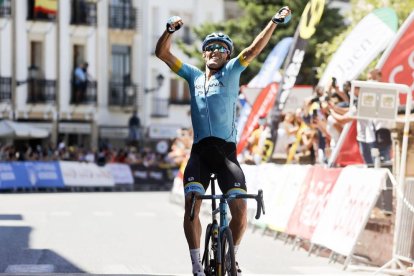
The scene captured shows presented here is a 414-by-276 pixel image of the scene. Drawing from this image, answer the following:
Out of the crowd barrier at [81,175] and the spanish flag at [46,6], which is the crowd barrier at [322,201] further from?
the spanish flag at [46,6]

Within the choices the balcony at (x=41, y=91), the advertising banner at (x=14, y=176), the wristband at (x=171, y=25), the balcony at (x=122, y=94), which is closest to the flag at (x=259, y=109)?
the wristband at (x=171, y=25)

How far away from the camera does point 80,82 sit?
178 ft

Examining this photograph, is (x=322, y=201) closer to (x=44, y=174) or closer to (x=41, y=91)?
(x=44, y=174)

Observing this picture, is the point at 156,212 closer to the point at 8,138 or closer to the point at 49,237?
the point at 49,237

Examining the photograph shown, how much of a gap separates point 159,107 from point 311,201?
43149 mm

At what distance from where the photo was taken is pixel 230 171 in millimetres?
8766

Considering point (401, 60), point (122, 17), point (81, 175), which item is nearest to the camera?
point (401, 60)

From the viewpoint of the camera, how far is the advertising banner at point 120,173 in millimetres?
38531

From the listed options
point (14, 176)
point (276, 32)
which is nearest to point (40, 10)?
point (276, 32)

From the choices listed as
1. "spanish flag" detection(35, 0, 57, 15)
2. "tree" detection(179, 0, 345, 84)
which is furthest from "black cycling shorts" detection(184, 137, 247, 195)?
"spanish flag" detection(35, 0, 57, 15)

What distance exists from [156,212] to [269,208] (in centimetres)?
703

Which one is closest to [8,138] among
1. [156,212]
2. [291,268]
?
[156,212]

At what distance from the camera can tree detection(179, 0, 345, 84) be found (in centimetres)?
4381

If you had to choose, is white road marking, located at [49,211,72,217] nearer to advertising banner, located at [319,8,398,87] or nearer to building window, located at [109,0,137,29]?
advertising banner, located at [319,8,398,87]
